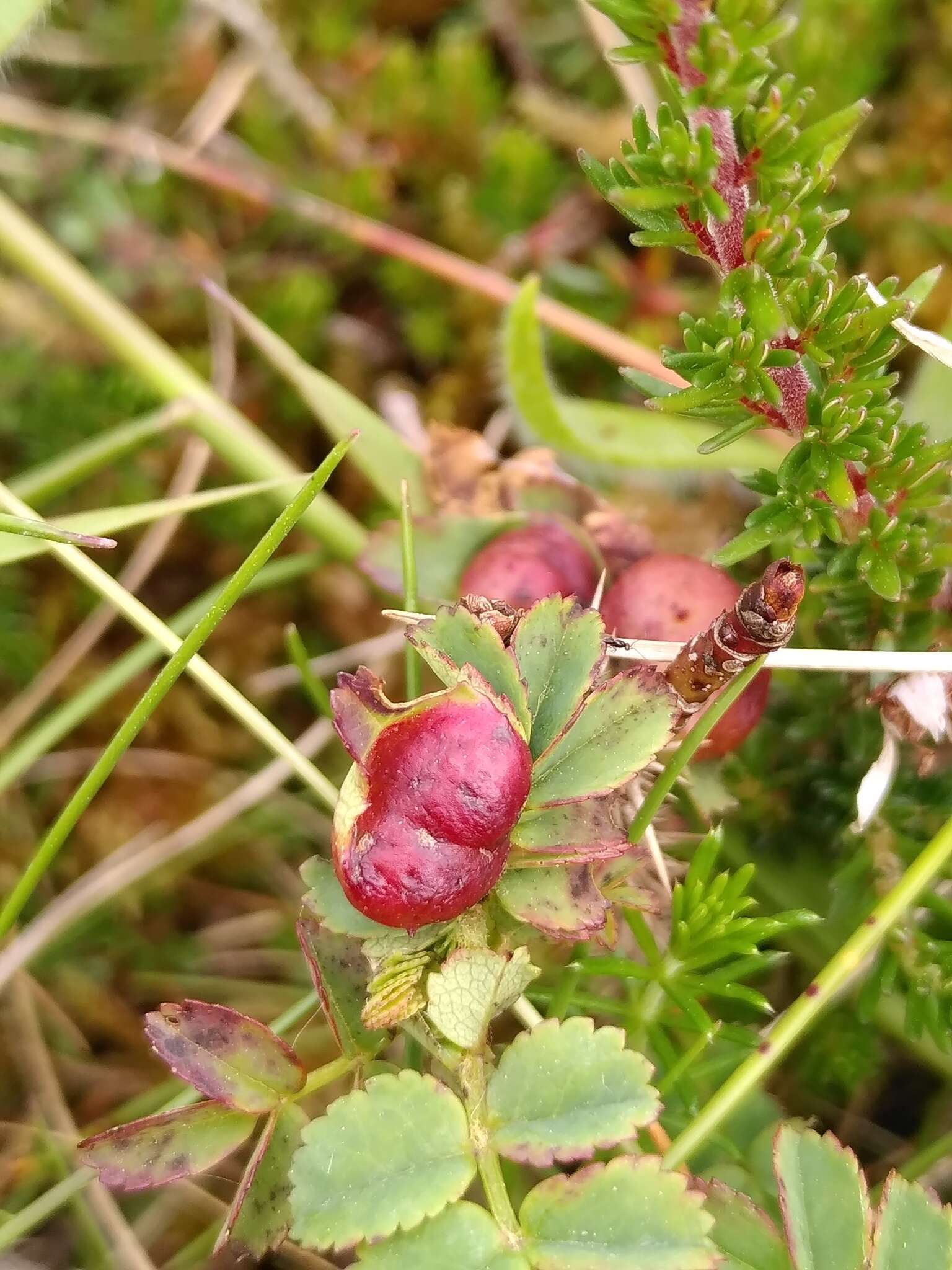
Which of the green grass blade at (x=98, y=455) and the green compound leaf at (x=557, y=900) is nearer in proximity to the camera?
the green compound leaf at (x=557, y=900)

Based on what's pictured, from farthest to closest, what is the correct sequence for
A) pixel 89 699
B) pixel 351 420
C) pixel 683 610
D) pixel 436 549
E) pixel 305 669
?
pixel 351 420 < pixel 89 699 < pixel 436 549 < pixel 305 669 < pixel 683 610

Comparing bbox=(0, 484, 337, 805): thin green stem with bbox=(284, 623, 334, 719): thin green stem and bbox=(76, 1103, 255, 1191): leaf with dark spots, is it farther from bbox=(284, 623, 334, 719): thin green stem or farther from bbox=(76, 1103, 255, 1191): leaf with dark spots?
bbox=(76, 1103, 255, 1191): leaf with dark spots

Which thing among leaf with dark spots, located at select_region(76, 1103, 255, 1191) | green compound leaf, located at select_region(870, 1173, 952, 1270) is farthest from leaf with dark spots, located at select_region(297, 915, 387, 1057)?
green compound leaf, located at select_region(870, 1173, 952, 1270)

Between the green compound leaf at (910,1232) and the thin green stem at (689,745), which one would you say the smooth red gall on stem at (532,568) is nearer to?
the thin green stem at (689,745)

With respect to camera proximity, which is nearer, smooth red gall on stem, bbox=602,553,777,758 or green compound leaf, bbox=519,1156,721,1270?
green compound leaf, bbox=519,1156,721,1270

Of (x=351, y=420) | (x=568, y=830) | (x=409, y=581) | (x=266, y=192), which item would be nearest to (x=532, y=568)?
(x=409, y=581)

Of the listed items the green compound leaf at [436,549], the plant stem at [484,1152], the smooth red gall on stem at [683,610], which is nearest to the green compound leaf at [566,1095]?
the plant stem at [484,1152]

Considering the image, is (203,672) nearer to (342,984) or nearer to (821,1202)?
(342,984)
